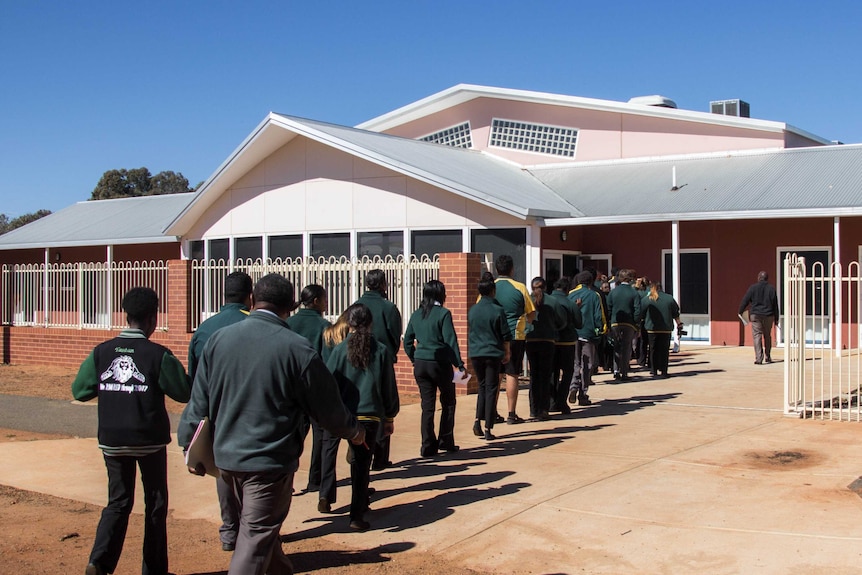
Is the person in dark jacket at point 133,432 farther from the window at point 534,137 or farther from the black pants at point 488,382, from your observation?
the window at point 534,137

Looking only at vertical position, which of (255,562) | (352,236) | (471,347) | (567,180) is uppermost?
(567,180)

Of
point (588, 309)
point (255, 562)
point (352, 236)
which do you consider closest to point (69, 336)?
point (352, 236)

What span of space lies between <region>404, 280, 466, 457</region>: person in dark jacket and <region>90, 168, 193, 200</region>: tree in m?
55.6

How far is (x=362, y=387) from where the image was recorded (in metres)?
6.66

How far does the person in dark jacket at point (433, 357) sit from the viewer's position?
867 centimetres

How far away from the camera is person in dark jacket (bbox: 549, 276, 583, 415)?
36.2 feet

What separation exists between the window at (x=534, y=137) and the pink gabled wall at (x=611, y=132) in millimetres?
137

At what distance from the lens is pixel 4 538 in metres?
6.59

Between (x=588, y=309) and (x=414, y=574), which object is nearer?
(x=414, y=574)

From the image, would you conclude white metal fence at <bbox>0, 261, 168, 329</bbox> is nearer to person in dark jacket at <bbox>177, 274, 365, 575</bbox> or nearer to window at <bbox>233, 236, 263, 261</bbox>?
window at <bbox>233, 236, 263, 261</bbox>

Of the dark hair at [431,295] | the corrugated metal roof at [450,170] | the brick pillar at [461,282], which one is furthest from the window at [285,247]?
the dark hair at [431,295]

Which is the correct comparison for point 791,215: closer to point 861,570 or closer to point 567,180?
point 567,180

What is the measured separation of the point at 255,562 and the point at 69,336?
14715mm

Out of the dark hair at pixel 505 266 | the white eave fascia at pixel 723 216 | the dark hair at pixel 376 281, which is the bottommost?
the dark hair at pixel 376 281
